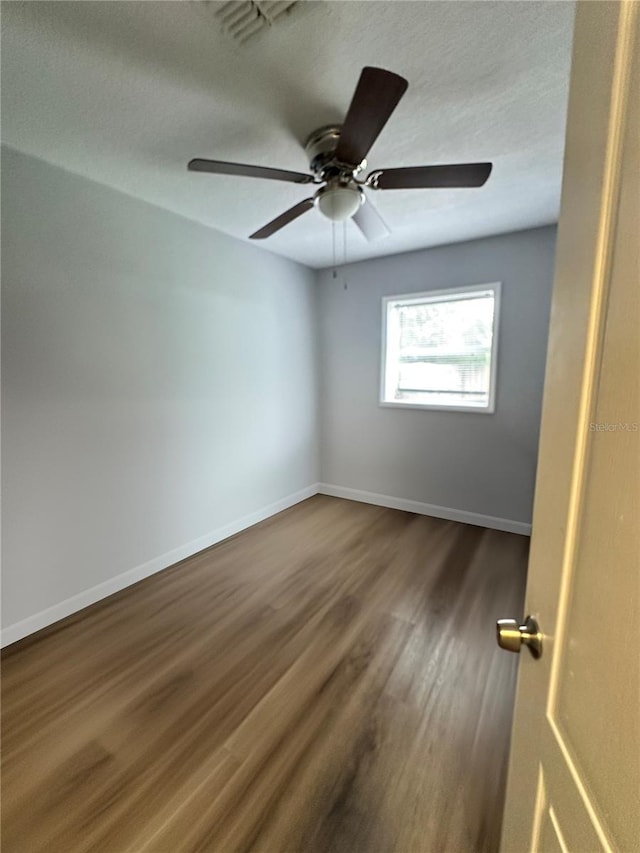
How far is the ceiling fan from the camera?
3.90 ft

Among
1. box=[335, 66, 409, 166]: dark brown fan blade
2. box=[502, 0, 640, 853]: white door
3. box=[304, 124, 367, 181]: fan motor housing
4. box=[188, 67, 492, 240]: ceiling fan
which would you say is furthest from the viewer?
box=[304, 124, 367, 181]: fan motor housing

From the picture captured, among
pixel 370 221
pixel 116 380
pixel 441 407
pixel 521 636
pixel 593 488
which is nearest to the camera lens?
pixel 593 488

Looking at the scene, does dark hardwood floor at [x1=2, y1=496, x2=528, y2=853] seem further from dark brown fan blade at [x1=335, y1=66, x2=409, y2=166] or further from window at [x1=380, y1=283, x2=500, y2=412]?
dark brown fan blade at [x1=335, y1=66, x2=409, y2=166]

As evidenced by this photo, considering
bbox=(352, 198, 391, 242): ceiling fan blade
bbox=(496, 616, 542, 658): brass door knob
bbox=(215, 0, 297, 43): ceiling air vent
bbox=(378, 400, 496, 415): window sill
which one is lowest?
bbox=(496, 616, 542, 658): brass door knob

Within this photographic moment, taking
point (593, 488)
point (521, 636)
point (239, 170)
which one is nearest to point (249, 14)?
point (239, 170)

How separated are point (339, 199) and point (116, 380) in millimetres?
1670

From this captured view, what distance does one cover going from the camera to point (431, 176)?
1506mm

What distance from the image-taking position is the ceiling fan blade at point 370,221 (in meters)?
1.86

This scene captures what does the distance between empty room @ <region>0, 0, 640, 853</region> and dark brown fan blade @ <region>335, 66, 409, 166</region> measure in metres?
0.01

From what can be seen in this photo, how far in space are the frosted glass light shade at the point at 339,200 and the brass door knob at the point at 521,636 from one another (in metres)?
1.75

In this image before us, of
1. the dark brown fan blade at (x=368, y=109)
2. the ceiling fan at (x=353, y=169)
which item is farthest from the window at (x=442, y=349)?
the dark brown fan blade at (x=368, y=109)

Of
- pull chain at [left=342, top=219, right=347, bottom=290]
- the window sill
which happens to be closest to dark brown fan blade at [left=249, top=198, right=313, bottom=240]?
pull chain at [left=342, top=219, right=347, bottom=290]

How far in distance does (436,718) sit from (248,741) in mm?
763

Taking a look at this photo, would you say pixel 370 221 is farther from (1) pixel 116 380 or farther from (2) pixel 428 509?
(2) pixel 428 509
